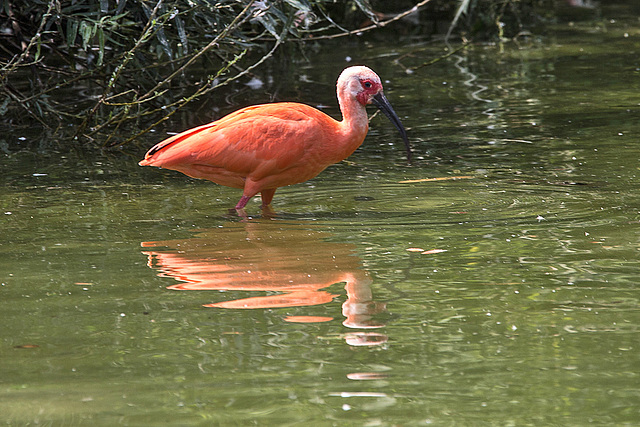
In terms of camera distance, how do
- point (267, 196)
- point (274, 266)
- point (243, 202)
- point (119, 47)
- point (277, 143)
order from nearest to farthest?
1. point (274, 266)
2. point (277, 143)
3. point (243, 202)
4. point (267, 196)
5. point (119, 47)

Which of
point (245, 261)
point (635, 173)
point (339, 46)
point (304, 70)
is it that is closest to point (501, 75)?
point (304, 70)

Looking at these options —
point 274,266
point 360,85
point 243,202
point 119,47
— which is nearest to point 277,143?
point 243,202

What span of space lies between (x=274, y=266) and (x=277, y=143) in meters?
1.44

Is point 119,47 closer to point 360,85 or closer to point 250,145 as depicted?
point 250,145

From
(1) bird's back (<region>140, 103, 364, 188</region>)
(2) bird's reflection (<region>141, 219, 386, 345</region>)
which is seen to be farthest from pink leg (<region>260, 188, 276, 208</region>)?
(2) bird's reflection (<region>141, 219, 386, 345</region>)

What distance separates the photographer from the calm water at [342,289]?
354 cm

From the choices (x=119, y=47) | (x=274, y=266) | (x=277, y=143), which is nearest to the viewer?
(x=274, y=266)

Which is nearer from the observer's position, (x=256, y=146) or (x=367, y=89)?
(x=256, y=146)

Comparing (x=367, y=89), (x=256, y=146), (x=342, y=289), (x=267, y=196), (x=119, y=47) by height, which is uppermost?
(x=119, y=47)

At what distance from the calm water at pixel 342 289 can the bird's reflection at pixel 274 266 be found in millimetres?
18

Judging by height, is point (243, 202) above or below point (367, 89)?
below

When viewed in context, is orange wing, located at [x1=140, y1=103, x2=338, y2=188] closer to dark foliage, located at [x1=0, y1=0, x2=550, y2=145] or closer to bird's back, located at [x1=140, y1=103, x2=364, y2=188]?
bird's back, located at [x1=140, y1=103, x2=364, y2=188]

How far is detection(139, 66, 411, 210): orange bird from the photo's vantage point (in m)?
6.50

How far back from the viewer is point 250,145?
6570mm
